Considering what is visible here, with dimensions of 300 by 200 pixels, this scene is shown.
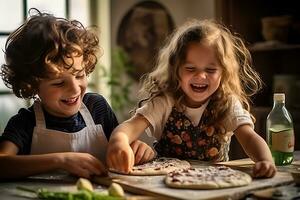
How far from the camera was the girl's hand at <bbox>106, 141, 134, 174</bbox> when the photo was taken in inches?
51.0

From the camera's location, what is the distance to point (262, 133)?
2.85 meters

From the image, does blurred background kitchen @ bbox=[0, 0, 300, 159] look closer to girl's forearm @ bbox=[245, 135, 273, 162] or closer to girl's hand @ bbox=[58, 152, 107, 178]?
girl's forearm @ bbox=[245, 135, 273, 162]

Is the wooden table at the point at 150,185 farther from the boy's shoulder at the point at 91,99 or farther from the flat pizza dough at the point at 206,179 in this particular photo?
the boy's shoulder at the point at 91,99

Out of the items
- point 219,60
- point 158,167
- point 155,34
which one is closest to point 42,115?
point 158,167

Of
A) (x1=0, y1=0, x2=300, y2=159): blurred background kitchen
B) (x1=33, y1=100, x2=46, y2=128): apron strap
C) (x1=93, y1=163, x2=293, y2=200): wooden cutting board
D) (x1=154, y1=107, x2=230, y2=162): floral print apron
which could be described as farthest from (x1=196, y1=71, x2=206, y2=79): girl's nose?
(x1=0, y1=0, x2=300, y2=159): blurred background kitchen

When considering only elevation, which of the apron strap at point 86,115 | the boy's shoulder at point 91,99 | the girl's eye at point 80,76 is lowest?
the apron strap at point 86,115

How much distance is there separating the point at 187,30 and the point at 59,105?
459mm

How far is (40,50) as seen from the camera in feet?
4.68

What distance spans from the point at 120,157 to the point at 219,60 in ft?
1.48

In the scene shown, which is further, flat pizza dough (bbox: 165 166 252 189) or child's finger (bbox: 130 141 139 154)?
child's finger (bbox: 130 141 139 154)

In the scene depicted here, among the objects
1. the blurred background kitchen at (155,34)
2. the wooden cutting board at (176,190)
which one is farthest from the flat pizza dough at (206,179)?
the blurred background kitchen at (155,34)

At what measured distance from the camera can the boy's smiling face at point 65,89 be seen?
142cm

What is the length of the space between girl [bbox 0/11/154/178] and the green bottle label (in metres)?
0.36

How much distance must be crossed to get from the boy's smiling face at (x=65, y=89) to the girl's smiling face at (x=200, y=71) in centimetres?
30
